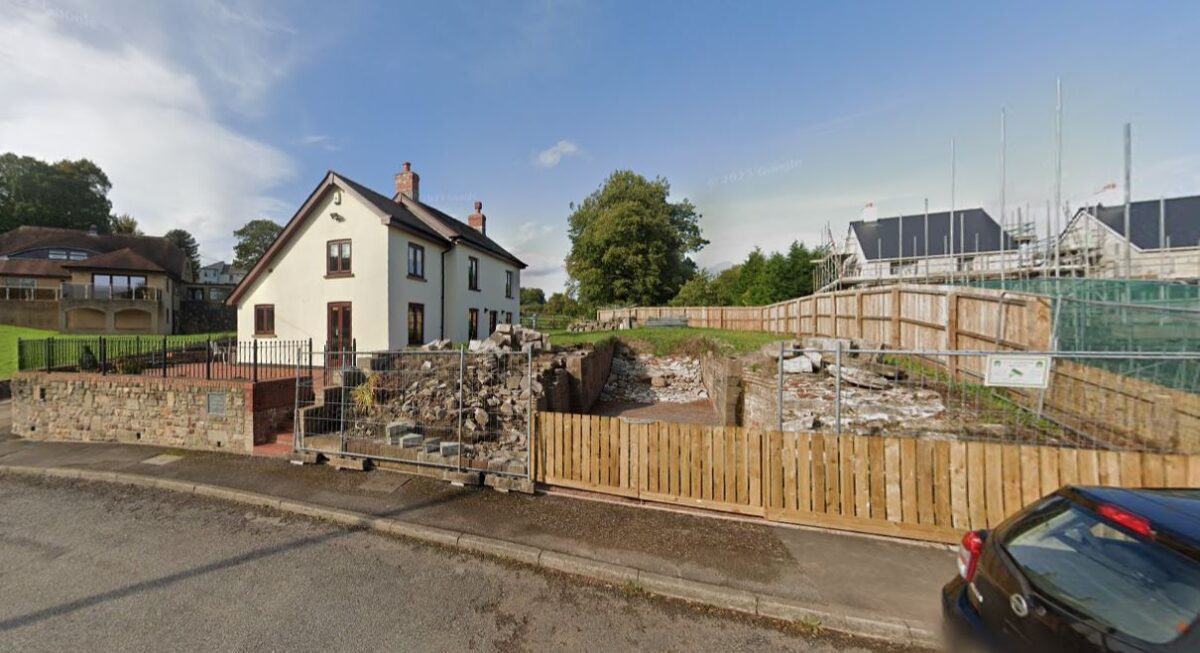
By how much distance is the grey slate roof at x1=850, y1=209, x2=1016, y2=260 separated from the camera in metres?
33.4

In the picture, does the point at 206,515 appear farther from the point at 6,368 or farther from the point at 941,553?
the point at 6,368

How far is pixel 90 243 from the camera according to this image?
131 feet

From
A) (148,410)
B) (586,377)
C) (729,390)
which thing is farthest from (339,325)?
(729,390)

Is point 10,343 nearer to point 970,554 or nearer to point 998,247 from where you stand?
point 970,554

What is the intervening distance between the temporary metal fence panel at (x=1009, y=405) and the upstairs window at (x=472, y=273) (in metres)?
16.3

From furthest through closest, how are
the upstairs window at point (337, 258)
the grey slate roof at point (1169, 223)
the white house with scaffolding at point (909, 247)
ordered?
1. the white house with scaffolding at point (909, 247)
2. the grey slate roof at point (1169, 223)
3. the upstairs window at point (337, 258)

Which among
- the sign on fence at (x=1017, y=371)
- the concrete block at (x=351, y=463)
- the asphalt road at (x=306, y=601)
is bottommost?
the asphalt road at (x=306, y=601)

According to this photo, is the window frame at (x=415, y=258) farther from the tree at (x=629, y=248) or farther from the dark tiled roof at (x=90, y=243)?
the dark tiled roof at (x=90, y=243)

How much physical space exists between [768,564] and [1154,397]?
575 cm

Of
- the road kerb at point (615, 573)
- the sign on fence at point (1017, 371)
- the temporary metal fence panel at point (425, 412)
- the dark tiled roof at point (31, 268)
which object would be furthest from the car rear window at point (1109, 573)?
the dark tiled roof at point (31, 268)

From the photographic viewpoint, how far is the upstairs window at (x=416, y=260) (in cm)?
1675

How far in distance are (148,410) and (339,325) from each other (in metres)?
6.64

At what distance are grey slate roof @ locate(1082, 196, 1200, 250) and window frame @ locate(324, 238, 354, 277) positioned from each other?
148ft

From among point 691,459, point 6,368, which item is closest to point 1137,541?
point 691,459
